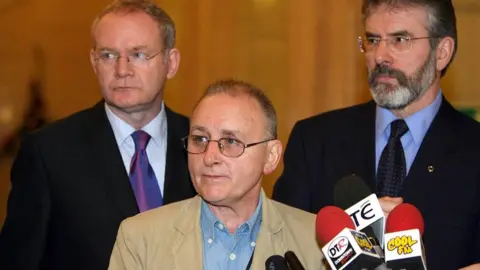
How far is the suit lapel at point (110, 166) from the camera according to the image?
3.14 metres

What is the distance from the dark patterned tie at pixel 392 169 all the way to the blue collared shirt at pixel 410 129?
2 centimetres

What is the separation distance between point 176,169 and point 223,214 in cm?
71

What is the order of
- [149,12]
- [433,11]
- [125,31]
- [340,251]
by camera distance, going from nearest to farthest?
[340,251], [433,11], [125,31], [149,12]

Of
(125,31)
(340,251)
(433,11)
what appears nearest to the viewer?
(340,251)

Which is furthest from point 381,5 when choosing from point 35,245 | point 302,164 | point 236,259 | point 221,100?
point 35,245

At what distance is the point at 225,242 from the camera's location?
2.54 metres

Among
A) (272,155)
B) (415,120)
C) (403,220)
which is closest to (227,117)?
(272,155)

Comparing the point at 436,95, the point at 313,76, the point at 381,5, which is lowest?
the point at 313,76

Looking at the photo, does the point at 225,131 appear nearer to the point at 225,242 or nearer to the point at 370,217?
the point at 225,242

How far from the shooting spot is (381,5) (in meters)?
3.09

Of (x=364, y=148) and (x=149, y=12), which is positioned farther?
(x=149, y=12)

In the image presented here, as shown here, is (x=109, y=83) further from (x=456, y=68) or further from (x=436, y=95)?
(x=456, y=68)

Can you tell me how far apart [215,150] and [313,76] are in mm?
3286

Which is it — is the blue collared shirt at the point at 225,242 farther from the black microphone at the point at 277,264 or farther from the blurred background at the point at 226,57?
the blurred background at the point at 226,57
